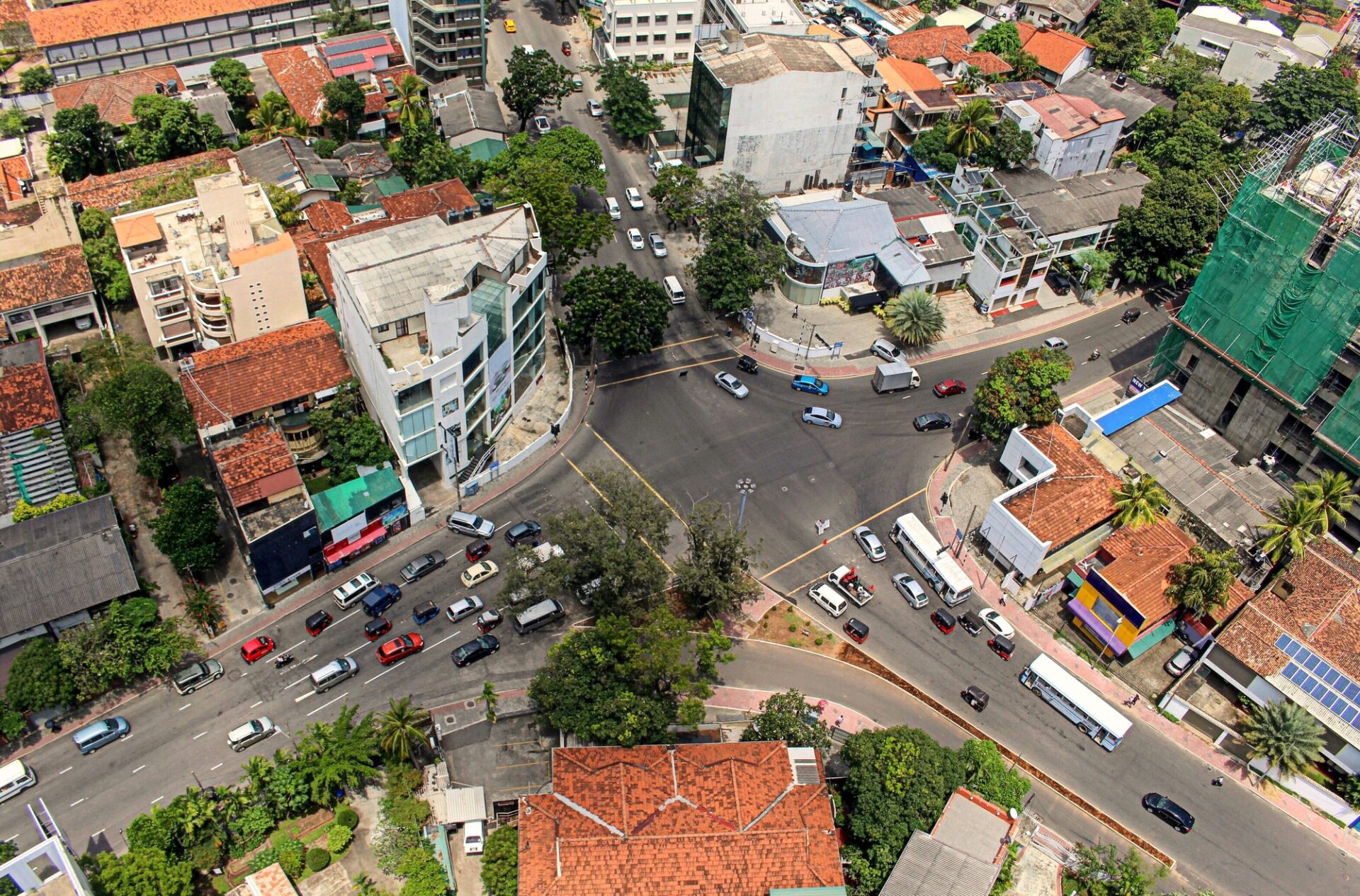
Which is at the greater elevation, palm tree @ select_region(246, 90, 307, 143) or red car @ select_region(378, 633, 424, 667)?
palm tree @ select_region(246, 90, 307, 143)

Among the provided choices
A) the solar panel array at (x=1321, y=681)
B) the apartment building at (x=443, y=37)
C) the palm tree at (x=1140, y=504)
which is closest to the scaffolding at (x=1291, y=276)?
the palm tree at (x=1140, y=504)

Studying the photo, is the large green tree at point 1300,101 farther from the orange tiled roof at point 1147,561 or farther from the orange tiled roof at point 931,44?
the orange tiled roof at point 1147,561

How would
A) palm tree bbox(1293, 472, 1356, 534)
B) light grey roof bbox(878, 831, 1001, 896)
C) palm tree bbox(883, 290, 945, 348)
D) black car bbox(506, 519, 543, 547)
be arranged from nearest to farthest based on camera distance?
light grey roof bbox(878, 831, 1001, 896)
palm tree bbox(1293, 472, 1356, 534)
black car bbox(506, 519, 543, 547)
palm tree bbox(883, 290, 945, 348)

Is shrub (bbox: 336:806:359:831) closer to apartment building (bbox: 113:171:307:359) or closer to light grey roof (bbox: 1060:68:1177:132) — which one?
apartment building (bbox: 113:171:307:359)

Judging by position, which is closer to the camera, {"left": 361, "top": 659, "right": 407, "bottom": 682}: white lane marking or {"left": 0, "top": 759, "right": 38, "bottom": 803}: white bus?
{"left": 0, "top": 759, "right": 38, "bottom": 803}: white bus

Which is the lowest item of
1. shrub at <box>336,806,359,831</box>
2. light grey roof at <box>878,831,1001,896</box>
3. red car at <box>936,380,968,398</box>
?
shrub at <box>336,806,359,831</box>

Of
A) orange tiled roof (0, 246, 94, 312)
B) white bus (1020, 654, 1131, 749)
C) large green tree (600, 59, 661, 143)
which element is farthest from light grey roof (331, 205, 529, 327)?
white bus (1020, 654, 1131, 749)

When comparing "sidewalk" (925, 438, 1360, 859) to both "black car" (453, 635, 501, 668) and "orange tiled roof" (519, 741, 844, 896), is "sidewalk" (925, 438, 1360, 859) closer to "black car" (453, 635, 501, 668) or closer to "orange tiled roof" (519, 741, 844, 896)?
"orange tiled roof" (519, 741, 844, 896)

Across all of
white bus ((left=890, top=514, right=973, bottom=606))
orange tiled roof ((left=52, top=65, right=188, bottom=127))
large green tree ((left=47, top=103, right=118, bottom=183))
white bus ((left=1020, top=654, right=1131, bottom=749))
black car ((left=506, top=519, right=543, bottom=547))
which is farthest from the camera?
orange tiled roof ((left=52, top=65, right=188, bottom=127))
